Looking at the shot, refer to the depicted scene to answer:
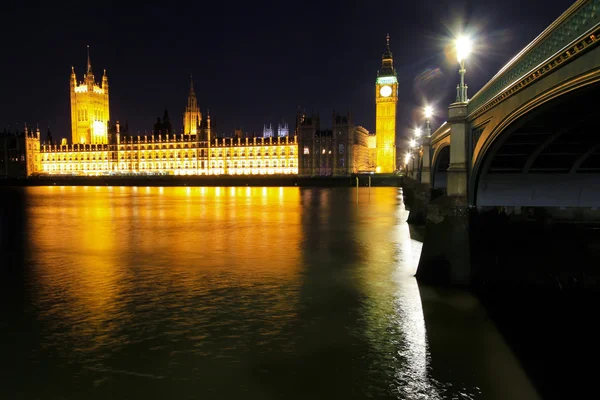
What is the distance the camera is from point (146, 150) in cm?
15988

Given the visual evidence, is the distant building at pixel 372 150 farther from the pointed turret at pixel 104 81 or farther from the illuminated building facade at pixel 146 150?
the pointed turret at pixel 104 81

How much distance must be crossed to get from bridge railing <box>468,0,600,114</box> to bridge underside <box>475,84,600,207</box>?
9.01 feet

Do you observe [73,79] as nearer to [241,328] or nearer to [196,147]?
[196,147]

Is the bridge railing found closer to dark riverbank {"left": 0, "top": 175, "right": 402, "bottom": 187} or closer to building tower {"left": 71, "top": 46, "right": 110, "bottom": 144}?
dark riverbank {"left": 0, "top": 175, "right": 402, "bottom": 187}

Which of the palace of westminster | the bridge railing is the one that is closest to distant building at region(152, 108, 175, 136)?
the palace of westminster

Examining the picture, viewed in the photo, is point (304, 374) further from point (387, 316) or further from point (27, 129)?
point (27, 129)

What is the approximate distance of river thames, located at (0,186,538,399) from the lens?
10336mm

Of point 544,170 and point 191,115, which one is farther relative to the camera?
point 191,115

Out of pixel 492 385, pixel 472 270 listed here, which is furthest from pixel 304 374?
pixel 472 270

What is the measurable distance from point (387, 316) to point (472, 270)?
4519 millimetres

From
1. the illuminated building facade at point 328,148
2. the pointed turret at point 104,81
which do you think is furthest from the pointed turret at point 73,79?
the illuminated building facade at point 328,148

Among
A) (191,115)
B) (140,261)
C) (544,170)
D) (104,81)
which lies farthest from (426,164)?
(104,81)

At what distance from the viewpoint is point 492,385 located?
10352mm

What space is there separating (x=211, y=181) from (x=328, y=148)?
3311 centimetres
